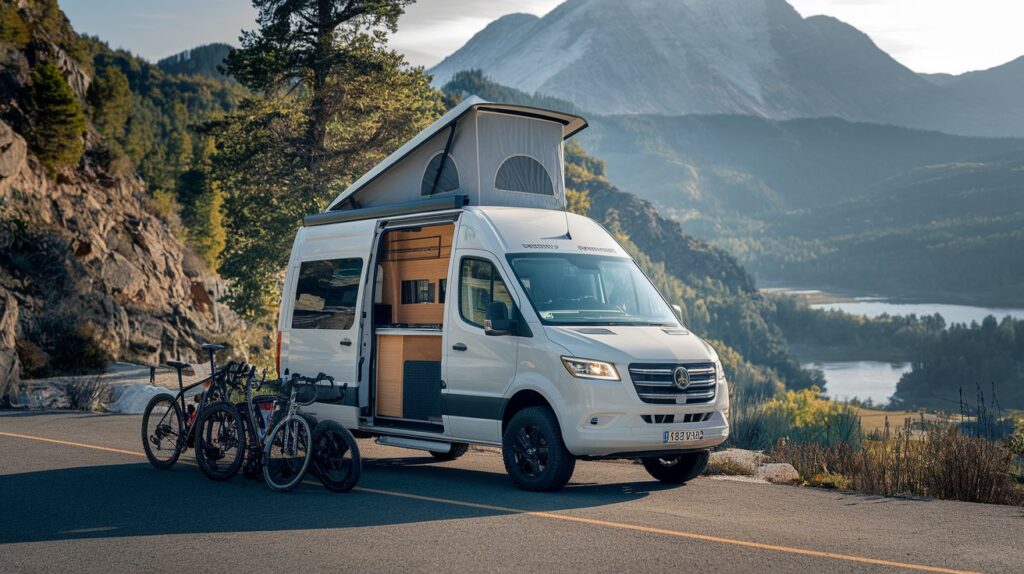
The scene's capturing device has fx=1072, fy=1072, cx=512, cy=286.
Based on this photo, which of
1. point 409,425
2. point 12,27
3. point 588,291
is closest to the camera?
point 588,291

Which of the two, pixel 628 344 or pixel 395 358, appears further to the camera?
pixel 395 358

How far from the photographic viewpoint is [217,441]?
431 inches

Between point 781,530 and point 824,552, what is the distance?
3.00 ft

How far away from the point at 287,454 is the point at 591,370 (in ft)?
9.83

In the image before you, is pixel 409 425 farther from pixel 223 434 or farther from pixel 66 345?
pixel 66 345

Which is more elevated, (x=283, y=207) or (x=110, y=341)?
(x=283, y=207)

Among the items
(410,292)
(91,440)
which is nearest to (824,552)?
(410,292)

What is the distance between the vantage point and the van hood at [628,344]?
9820mm

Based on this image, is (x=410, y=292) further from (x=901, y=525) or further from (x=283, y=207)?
(x=283, y=207)

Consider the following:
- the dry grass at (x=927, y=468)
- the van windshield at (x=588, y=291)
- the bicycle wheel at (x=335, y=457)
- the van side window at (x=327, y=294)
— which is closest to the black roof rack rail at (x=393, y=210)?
the van side window at (x=327, y=294)

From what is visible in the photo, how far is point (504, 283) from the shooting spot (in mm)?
10734

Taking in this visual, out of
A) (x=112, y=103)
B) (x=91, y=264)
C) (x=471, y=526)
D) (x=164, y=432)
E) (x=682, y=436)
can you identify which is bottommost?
(x=471, y=526)

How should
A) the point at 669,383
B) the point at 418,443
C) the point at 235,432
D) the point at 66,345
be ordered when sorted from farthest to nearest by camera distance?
the point at 66,345
the point at 418,443
the point at 235,432
the point at 669,383

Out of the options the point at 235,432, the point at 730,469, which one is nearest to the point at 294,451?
the point at 235,432
